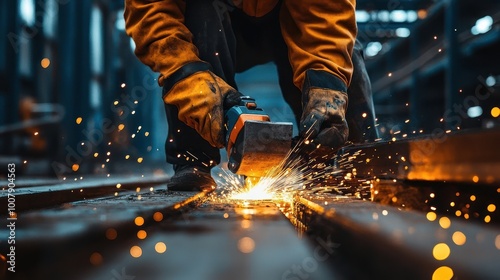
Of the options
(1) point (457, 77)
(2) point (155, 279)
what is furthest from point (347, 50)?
(1) point (457, 77)

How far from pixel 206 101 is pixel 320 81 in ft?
1.16

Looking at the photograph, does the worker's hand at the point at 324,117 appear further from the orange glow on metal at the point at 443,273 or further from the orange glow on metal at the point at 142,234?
the orange glow on metal at the point at 443,273

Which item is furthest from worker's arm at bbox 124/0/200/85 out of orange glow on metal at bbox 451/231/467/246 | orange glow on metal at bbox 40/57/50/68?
orange glow on metal at bbox 40/57/50/68

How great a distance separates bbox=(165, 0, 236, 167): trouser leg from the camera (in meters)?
1.98

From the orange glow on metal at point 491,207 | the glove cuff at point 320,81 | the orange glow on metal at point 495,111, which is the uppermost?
the orange glow on metal at point 495,111

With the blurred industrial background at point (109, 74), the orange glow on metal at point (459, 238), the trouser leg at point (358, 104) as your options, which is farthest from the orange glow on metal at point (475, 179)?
the blurred industrial background at point (109, 74)

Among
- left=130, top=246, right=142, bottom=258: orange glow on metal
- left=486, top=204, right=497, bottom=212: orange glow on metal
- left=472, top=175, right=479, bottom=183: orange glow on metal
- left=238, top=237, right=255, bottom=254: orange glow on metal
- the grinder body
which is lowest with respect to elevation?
left=130, top=246, right=142, bottom=258: orange glow on metal

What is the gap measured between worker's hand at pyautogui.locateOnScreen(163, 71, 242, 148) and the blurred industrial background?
5.55 feet

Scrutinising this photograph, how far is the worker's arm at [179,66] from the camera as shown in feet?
5.72

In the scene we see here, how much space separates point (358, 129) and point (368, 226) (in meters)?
1.37

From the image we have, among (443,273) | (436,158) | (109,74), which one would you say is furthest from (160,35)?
(109,74)

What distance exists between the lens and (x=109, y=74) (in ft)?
25.8

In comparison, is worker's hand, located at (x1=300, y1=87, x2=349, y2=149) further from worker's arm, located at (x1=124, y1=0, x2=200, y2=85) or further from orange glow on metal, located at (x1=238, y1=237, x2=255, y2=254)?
orange glow on metal, located at (x1=238, y1=237, x2=255, y2=254)

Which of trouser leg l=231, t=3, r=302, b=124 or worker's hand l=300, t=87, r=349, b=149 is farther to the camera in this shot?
trouser leg l=231, t=3, r=302, b=124
